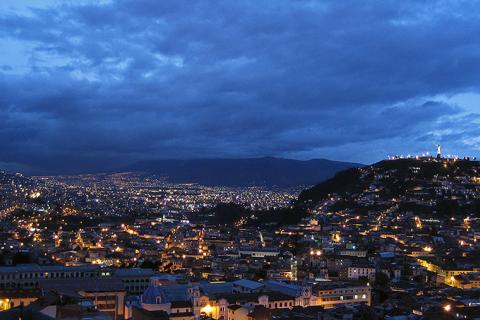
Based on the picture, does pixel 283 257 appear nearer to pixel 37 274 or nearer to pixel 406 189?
pixel 37 274

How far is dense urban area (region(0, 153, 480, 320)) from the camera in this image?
23.5 m

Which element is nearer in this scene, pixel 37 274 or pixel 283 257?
pixel 37 274

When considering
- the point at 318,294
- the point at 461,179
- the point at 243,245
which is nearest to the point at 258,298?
the point at 318,294

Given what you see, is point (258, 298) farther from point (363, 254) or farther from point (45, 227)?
point (45, 227)

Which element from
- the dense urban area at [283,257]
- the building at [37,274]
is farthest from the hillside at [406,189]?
the building at [37,274]

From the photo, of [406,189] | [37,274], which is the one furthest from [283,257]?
[406,189]

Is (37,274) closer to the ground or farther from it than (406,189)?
closer to the ground

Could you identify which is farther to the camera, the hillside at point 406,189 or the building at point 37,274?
the hillside at point 406,189

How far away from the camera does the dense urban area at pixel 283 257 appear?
23.5 meters

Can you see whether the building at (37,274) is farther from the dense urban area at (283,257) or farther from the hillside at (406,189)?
the hillside at (406,189)

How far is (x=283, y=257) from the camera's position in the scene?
4006cm

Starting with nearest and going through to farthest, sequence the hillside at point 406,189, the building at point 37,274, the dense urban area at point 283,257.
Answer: the dense urban area at point 283,257 → the building at point 37,274 → the hillside at point 406,189

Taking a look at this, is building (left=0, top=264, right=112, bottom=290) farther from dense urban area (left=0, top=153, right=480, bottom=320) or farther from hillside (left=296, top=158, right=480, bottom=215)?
hillside (left=296, top=158, right=480, bottom=215)

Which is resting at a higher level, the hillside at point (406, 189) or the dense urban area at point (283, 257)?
the hillside at point (406, 189)
